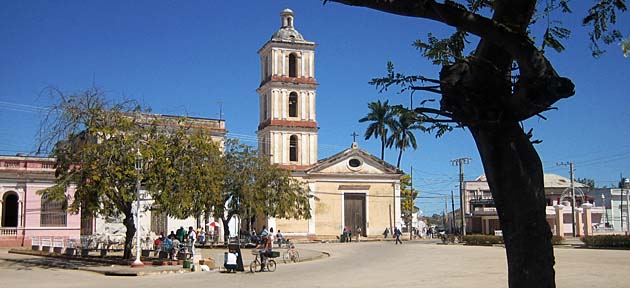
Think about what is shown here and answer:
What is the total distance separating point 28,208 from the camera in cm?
3794

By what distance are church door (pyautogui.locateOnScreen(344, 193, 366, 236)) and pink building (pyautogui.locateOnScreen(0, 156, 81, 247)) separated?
24.8 m

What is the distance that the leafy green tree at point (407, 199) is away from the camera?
67688 millimetres

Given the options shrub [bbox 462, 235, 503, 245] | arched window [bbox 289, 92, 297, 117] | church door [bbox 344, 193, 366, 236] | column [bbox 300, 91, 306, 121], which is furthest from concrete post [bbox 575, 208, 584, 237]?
arched window [bbox 289, 92, 297, 117]

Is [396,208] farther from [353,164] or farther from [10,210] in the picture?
[10,210]

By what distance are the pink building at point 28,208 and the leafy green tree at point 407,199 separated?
36.3 m

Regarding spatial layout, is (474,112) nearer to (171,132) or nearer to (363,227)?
(171,132)

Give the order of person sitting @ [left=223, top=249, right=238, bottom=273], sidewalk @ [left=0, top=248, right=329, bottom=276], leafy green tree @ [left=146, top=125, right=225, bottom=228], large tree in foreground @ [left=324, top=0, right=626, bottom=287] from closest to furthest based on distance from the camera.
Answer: large tree in foreground @ [left=324, top=0, right=626, bottom=287] → sidewalk @ [left=0, top=248, right=329, bottom=276] → person sitting @ [left=223, top=249, right=238, bottom=273] → leafy green tree @ [left=146, top=125, right=225, bottom=228]

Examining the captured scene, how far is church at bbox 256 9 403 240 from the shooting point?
56.2 m

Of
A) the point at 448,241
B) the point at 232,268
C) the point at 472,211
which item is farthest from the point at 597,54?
the point at 472,211

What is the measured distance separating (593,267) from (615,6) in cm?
2029

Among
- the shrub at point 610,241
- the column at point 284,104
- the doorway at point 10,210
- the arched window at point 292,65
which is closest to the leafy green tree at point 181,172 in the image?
the doorway at point 10,210

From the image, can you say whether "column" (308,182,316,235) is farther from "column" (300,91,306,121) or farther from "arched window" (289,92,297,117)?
"arched window" (289,92,297,117)

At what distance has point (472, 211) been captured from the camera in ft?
236

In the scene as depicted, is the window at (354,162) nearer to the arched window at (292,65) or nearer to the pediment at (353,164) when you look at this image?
the pediment at (353,164)
